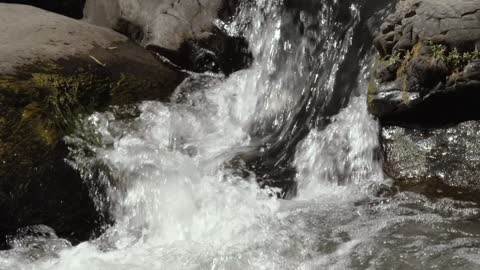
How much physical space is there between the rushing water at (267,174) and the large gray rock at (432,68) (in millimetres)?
325

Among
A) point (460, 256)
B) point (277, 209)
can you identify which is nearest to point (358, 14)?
point (277, 209)

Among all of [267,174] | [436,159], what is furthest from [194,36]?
[436,159]

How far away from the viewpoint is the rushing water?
384cm

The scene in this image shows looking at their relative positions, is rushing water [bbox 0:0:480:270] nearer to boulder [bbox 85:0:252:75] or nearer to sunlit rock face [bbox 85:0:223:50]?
boulder [bbox 85:0:252:75]

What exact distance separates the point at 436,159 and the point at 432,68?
2.50 ft

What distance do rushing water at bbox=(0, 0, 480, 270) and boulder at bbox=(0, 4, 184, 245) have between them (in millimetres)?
157

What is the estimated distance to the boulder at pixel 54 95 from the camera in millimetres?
4660

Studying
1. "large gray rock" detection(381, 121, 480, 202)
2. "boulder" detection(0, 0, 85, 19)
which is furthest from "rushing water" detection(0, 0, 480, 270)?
"boulder" detection(0, 0, 85, 19)

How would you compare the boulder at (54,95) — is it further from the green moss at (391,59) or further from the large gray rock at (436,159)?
the large gray rock at (436,159)

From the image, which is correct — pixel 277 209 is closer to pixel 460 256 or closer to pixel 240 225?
pixel 240 225

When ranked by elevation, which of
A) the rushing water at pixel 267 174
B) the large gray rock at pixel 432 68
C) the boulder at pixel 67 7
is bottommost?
the rushing water at pixel 267 174

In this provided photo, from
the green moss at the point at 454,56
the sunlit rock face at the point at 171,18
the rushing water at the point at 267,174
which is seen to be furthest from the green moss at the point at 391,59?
the sunlit rock face at the point at 171,18

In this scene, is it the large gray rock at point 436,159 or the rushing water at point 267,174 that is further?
the large gray rock at point 436,159

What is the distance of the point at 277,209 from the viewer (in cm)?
456
